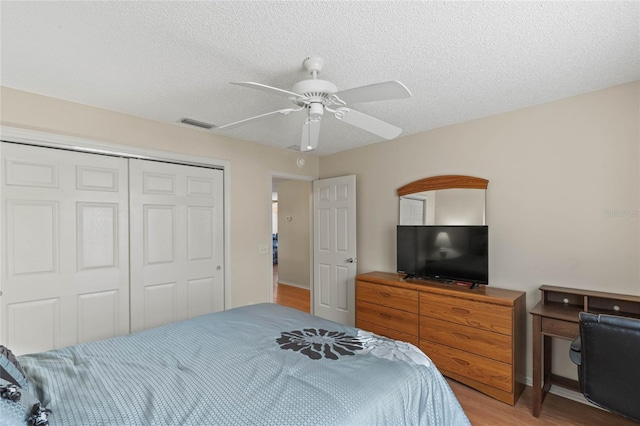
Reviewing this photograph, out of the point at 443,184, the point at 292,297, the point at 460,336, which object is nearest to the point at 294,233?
the point at 292,297

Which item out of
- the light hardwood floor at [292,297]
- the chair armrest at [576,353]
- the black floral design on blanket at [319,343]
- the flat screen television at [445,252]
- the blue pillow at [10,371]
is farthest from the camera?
the light hardwood floor at [292,297]

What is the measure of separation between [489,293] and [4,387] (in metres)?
2.98

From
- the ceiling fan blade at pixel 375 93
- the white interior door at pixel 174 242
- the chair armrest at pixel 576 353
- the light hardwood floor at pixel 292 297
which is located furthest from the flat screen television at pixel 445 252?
the light hardwood floor at pixel 292 297

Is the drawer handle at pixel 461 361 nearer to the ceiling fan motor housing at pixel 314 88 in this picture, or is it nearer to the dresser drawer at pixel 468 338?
the dresser drawer at pixel 468 338

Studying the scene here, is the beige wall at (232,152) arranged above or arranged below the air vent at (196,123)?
below

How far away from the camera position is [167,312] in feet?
10.1

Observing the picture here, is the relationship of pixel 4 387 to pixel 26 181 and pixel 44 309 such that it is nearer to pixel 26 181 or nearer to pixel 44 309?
pixel 44 309

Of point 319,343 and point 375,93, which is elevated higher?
point 375,93

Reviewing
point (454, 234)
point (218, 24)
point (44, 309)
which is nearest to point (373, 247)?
point (454, 234)

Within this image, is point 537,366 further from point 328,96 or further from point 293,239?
point 293,239

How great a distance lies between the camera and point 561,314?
2.20 metres

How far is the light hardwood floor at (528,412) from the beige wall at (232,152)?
2436 mm

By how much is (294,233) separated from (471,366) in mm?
4666

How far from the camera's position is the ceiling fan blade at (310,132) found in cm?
193
